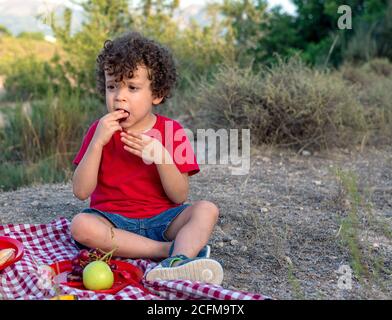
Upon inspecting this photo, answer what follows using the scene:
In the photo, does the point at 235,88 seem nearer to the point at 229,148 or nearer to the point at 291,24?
the point at 229,148

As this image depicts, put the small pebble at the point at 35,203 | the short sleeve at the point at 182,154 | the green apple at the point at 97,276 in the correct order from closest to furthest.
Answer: the green apple at the point at 97,276, the short sleeve at the point at 182,154, the small pebble at the point at 35,203

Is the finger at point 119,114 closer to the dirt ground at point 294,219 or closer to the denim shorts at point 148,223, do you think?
the denim shorts at point 148,223

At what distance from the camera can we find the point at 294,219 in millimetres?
3547

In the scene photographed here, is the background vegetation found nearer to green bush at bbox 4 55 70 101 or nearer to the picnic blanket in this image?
green bush at bbox 4 55 70 101

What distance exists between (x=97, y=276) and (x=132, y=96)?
2.68ft

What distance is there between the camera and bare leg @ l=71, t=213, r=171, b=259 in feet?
9.20

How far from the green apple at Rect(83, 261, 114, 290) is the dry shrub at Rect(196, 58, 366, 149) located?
2.74 meters

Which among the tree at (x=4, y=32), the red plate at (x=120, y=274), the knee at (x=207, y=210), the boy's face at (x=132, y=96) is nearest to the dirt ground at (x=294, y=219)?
the knee at (x=207, y=210)

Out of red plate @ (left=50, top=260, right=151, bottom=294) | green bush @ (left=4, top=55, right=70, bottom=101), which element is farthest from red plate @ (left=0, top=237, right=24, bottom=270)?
green bush @ (left=4, top=55, right=70, bottom=101)

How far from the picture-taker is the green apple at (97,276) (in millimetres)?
2486

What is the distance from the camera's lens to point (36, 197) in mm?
4027

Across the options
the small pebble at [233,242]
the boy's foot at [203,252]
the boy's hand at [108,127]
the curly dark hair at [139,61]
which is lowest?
the small pebble at [233,242]

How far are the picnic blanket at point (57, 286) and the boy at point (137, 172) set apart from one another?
15 cm
